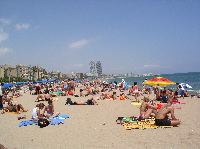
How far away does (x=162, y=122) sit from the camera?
9203 mm

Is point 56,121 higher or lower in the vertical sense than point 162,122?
lower

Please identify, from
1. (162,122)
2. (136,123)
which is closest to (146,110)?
(136,123)

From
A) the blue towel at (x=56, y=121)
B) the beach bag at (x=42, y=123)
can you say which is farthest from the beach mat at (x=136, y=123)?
the beach bag at (x=42, y=123)

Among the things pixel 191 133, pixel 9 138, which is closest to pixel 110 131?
pixel 191 133

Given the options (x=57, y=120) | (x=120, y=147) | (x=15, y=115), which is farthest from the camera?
(x=15, y=115)

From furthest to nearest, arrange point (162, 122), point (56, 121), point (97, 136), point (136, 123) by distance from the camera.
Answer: point (56, 121) < point (136, 123) < point (162, 122) < point (97, 136)

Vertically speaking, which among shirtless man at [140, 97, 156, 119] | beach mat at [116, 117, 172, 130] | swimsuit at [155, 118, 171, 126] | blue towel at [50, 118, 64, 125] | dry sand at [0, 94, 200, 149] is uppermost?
shirtless man at [140, 97, 156, 119]

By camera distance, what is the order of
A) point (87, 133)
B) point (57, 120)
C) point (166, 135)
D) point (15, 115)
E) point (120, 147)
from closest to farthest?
point (120, 147) → point (166, 135) → point (87, 133) → point (57, 120) → point (15, 115)

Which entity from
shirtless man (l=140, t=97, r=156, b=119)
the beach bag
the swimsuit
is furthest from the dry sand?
shirtless man (l=140, t=97, r=156, b=119)

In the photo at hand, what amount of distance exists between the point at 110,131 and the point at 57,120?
2637 mm

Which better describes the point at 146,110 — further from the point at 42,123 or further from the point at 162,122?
the point at 42,123

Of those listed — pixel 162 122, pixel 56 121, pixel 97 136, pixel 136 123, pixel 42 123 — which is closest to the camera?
pixel 97 136

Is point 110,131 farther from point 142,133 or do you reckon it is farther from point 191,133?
point 191,133

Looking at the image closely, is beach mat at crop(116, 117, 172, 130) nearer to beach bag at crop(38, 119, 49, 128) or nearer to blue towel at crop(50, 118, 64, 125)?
blue towel at crop(50, 118, 64, 125)
